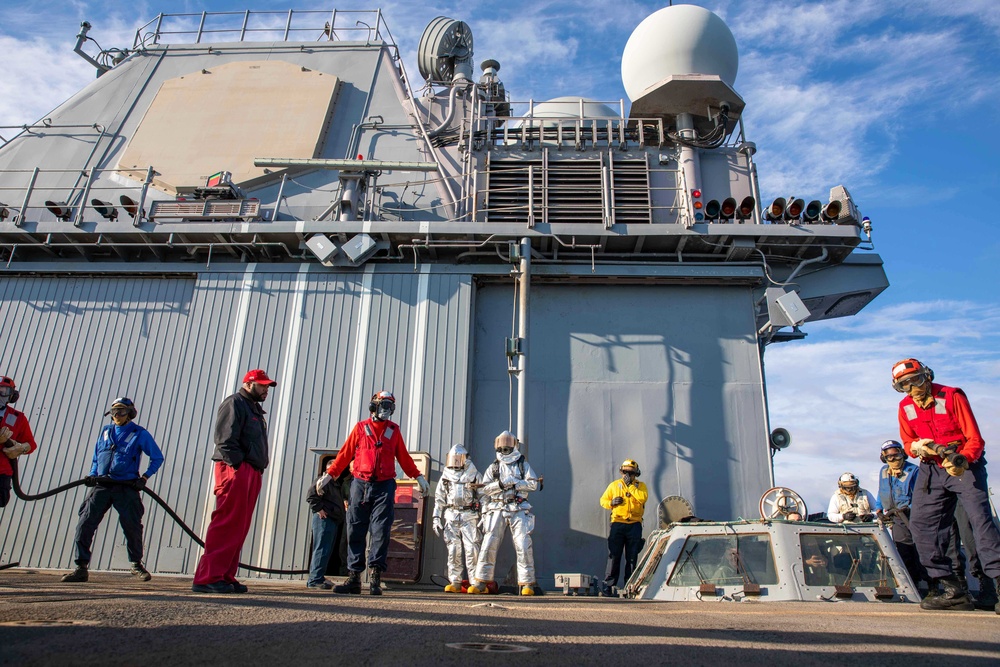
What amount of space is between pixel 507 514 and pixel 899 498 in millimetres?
4662

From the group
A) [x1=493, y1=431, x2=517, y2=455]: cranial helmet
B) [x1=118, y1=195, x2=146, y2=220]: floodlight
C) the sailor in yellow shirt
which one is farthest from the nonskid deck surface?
[x1=118, y1=195, x2=146, y2=220]: floodlight

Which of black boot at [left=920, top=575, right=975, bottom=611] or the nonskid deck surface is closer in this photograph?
the nonskid deck surface

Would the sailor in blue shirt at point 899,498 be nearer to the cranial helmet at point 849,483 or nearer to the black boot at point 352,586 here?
the cranial helmet at point 849,483

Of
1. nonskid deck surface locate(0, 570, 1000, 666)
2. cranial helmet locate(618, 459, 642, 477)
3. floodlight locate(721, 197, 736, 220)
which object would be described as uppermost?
floodlight locate(721, 197, 736, 220)

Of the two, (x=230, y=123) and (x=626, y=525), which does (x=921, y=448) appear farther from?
(x=230, y=123)

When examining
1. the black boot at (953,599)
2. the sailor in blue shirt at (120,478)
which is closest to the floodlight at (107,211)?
the sailor in blue shirt at (120,478)

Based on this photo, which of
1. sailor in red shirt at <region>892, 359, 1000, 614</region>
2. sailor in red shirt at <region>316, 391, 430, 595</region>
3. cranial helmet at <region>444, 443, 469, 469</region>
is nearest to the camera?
sailor in red shirt at <region>892, 359, 1000, 614</region>

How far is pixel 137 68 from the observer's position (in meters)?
15.1

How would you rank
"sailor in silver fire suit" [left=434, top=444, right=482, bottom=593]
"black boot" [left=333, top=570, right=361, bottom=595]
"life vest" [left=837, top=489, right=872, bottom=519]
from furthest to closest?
1. "life vest" [left=837, top=489, right=872, bottom=519]
2. "sailor in silver fire suit" [left=434, top=444, right=482, bottom=593]
3. "black boot" [left=333, top=570, right=361, bottom=595]

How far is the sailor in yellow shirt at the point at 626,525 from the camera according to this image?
9.20 meters

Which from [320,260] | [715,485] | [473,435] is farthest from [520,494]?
[320,260]

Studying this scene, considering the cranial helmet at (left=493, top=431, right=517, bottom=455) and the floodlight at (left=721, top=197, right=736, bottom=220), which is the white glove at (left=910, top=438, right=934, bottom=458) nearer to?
the cranial helmet at (left=493, top=431, right=517, bottom=455)

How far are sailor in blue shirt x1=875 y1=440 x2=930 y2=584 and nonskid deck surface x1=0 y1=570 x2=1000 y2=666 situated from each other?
172 inches

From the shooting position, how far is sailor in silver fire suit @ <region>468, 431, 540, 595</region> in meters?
7.45
